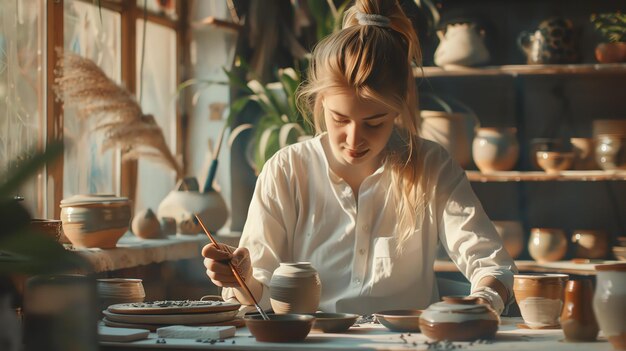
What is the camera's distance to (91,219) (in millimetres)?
2820

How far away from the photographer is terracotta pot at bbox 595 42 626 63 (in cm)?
358

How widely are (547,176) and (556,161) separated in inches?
2.7

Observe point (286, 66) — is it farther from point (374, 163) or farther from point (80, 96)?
point (374, 163)

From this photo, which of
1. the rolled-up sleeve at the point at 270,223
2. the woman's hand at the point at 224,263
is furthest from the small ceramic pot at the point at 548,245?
the woman's hand at the point at 224,263

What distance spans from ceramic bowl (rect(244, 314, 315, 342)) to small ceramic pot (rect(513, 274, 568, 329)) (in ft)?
1.51

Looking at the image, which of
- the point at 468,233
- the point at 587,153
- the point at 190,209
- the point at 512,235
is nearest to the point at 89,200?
the point at 190,209

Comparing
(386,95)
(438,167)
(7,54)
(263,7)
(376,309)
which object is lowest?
(376,309)

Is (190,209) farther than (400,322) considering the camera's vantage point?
Yes

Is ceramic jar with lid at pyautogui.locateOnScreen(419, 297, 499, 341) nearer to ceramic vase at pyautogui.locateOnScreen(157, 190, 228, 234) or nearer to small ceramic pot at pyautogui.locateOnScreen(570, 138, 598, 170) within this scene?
ceramic vase at pyautogui.locateOnScreen(157, 190, 228, 234)

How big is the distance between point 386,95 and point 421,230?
15.9 inches

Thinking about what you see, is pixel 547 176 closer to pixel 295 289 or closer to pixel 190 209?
pixel 190 209

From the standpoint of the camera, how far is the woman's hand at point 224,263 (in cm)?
178

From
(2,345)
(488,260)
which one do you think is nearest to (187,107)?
(488,260)

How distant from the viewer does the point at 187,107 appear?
4.14 m
